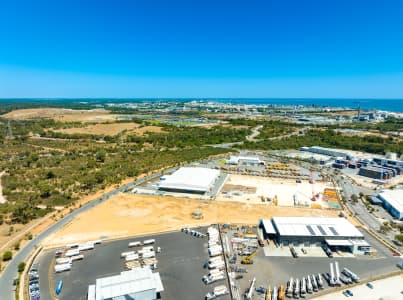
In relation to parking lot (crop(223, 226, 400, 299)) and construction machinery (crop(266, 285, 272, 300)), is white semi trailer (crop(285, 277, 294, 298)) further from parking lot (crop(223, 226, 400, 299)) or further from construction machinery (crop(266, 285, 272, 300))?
construction machinery (crop(266, 285, 272, 300))

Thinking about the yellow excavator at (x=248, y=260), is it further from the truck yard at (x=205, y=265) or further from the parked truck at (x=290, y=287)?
the parked truck at (x=290, y=287)

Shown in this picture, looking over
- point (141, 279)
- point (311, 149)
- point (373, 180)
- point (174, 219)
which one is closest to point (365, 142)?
point (311, 149)

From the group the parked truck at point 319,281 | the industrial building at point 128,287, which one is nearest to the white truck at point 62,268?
the industrial building at point 128,287

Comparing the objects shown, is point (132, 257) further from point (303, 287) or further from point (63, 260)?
point (303, 287)

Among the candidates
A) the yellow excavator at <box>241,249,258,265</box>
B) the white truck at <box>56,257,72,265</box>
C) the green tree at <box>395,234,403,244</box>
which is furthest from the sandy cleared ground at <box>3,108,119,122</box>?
the green tree at <box>395,234,403,244</box>

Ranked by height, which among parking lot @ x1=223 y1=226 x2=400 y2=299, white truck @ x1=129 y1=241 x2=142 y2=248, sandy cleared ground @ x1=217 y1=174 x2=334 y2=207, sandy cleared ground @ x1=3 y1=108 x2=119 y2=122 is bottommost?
sandy cleared ground @ x1=217 y1=174 x2=334 y2=207

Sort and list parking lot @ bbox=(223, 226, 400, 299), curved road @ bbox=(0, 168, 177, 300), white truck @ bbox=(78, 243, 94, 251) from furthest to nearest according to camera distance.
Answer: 1. white truck @ bbox=(78, 243, 94, 251)
2. parking lot @ bbox=(223, 226, 400, 299)
3. curved road @ bbox=(0, 168, 177, 300)

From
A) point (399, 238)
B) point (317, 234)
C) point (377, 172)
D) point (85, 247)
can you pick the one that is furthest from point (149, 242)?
point (377, 172)
